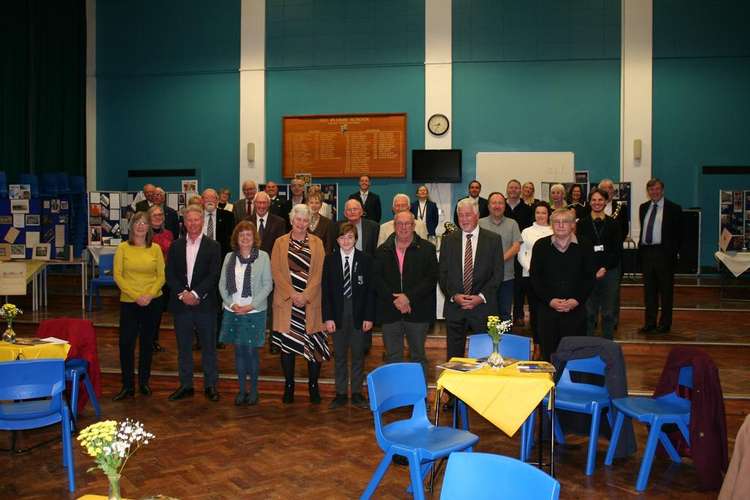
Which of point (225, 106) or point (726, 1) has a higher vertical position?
point (726, 1)

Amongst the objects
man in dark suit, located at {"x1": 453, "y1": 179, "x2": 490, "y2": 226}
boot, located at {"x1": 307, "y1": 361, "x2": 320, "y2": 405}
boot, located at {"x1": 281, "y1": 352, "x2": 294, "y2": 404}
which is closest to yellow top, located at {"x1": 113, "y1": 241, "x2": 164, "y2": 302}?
boot, located at {"x1": 281, "y1": 352, "x2": 294, "y2": 404}

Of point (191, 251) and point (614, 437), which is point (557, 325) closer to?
point (614, 437)

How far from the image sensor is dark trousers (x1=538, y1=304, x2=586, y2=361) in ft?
17.8

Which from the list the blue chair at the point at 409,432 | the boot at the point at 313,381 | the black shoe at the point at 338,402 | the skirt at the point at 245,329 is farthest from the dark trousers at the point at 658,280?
the blue chair at the point at 409,432

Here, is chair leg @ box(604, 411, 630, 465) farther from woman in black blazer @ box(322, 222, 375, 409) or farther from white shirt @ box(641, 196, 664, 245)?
white shirt @ box(641, 196, 664, 245)

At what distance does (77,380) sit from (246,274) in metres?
1.56

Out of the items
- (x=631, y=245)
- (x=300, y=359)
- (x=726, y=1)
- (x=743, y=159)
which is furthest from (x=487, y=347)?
(x=726, y=1)

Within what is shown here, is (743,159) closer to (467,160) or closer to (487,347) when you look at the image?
(467,160)

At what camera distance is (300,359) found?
739 cm

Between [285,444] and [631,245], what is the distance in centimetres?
879

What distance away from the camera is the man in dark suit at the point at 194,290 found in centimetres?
610

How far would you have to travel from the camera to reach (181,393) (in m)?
6.18

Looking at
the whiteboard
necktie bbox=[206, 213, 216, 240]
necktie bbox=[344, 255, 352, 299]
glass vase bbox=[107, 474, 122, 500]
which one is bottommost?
glass vase bbox=[107, 474, 122, 500]

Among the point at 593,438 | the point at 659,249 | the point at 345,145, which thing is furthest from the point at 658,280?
the point at 345,145
